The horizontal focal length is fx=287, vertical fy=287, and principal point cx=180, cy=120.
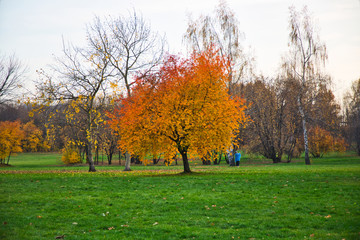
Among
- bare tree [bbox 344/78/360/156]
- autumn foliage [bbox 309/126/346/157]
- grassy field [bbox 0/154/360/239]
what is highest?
bare tree [bbox 344/78/360/156]

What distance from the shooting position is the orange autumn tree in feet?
60.5

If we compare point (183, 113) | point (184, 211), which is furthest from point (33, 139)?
point (184, 211)

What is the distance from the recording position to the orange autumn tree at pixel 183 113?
1845cm

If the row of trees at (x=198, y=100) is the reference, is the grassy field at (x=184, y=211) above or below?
below

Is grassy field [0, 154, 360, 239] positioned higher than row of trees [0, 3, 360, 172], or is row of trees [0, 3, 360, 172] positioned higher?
row of trees [0, 3, 360, 172]

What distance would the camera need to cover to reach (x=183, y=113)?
18156mm

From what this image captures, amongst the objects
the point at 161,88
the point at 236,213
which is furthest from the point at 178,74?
the point at 236,213

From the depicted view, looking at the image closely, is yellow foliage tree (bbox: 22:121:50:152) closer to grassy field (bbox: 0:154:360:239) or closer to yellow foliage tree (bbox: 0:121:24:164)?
yellow foliage tree (bbox: 0:121:24:164)

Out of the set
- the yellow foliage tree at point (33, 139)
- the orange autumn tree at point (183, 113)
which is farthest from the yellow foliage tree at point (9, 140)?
the orange autumn tree at point (183, 113)

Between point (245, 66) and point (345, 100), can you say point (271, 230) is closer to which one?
point (245, 66)

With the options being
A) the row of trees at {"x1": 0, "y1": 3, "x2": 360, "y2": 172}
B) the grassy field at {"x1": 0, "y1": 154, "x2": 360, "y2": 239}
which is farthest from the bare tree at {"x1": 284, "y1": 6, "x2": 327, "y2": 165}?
the grassy field at {"x1": 0, "y1": 154, "x2": 360, "y2": 239}

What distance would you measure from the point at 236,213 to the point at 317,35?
104 ft

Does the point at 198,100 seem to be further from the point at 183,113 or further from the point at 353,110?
the point at 353,110

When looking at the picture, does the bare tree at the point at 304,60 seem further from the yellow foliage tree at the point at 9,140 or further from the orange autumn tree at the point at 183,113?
the yellow foliage tree at the point at 9,140
